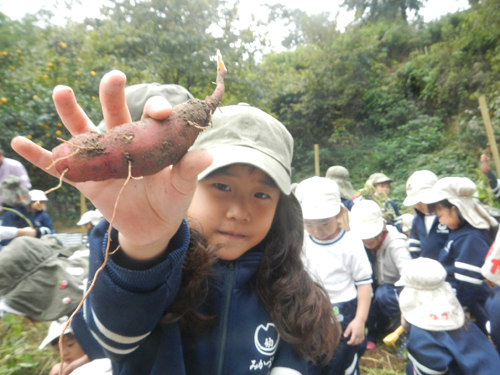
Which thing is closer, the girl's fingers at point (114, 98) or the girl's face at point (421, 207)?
the girl's fingers at point (114, 98)

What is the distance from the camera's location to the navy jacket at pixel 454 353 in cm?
179

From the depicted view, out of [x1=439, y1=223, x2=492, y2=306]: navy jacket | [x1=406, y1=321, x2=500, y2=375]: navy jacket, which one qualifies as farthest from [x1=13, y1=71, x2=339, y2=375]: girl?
[x1=439, y1=223, x2=492, y2=306]: navy jacket

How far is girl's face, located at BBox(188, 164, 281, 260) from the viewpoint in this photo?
3.89 feet

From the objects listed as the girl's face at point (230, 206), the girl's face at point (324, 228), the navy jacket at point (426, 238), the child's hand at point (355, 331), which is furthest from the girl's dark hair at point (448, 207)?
the girl's face at point (230, 206)

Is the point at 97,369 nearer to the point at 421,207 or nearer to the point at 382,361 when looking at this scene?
the point at 382,361

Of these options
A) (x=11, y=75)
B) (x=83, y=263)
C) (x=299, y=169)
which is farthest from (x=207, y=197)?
(x=299, y=169)

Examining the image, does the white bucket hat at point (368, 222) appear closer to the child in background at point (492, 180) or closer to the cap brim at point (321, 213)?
the cap brim at point (321, 213)

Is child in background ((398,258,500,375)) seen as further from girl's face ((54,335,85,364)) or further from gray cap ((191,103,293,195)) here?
girl's face ((54,335,85,364))

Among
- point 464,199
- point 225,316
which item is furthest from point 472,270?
point 225,316

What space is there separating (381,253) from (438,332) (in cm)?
129

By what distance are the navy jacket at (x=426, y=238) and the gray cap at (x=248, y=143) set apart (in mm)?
2466

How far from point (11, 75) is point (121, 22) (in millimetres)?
2626

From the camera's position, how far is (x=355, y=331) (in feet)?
7.23

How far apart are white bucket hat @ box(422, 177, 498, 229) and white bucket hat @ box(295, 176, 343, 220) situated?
36.5 inches
